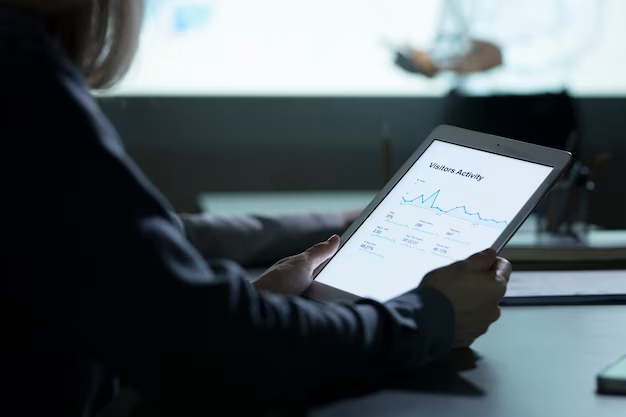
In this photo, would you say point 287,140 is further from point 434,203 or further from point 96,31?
point 96,31

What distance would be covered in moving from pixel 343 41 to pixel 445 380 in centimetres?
216

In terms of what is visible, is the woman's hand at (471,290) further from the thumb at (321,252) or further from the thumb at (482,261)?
the thumb at (321,252)

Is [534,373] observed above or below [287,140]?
above

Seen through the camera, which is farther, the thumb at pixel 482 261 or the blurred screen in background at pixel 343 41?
the blurred screen in background at pixel 343 41

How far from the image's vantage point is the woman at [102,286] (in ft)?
1.47

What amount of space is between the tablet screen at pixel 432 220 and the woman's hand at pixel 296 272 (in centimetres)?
1

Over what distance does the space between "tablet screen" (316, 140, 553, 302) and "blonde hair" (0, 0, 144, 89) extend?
0.32 metres

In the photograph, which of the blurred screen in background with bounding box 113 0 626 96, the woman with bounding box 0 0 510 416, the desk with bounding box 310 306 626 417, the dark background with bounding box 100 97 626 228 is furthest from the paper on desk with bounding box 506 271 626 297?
the dark background with bounding box 100 97 626 228

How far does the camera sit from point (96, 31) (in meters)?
0.53

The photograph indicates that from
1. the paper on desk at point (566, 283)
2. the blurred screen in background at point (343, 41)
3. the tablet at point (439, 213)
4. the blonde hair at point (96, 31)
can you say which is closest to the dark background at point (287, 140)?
the blurred screen in background at point (343, 41)

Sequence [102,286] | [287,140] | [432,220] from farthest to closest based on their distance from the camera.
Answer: [287,140] → [432,220] → [102,286]

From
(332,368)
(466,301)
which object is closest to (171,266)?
(332,368)

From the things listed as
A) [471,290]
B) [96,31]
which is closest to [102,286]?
[96,31]

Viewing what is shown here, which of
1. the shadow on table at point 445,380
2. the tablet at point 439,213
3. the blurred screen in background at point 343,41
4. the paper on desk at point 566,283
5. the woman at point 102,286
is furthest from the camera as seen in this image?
the blurred screen in background at point 343,41
